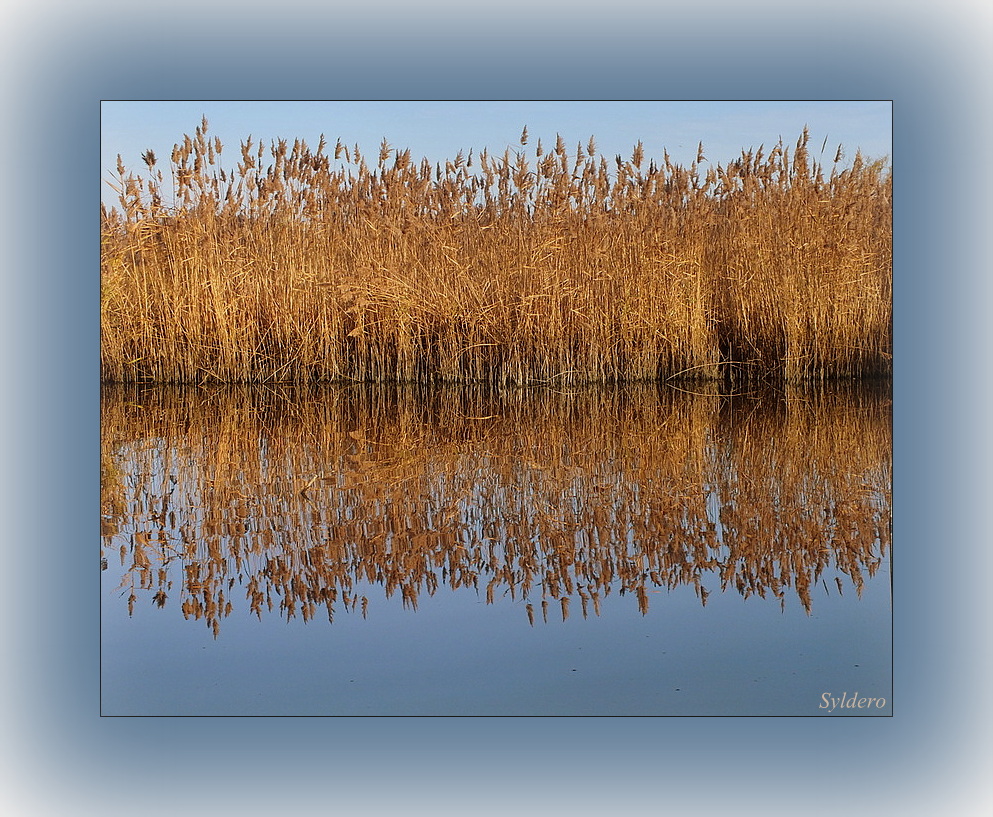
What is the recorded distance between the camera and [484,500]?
2684 millimetres

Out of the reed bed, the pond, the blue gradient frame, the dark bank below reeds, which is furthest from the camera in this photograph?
the dark bank below reeds

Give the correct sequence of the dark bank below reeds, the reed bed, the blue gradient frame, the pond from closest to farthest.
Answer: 1. the pond
2. the reed bed
3. the blue gradient frame
4. the dark bank below reeds

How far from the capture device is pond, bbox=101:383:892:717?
2180 mm

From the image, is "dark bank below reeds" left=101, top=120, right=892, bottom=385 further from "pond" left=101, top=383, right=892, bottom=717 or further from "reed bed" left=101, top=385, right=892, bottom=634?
"pond" left=101, top=383, right=892, bottom=717

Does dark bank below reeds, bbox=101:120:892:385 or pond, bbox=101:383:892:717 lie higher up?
dark bank below reeds, bbox=101:120:892:385

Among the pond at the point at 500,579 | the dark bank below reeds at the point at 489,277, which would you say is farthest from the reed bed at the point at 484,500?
the dark bank below reeds at the point at 489,277

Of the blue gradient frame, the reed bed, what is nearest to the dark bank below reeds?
the reed bed
